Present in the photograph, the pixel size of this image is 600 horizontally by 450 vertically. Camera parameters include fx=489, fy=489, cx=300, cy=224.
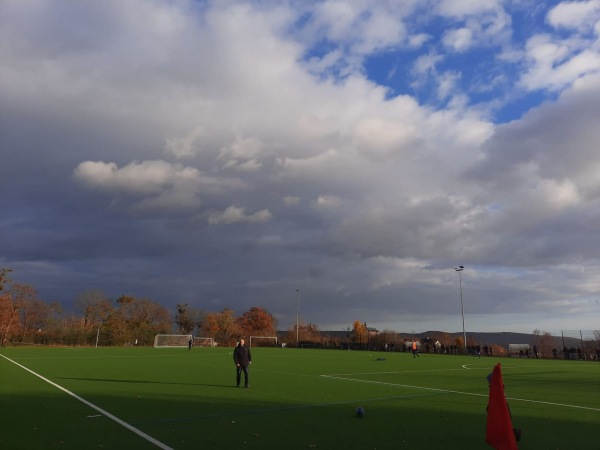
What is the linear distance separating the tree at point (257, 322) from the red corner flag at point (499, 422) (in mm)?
104757

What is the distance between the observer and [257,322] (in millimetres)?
114000

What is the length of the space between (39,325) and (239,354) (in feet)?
250

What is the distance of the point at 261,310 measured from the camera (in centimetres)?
11712

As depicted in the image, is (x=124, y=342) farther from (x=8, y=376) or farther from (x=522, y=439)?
(x=522, y=439)

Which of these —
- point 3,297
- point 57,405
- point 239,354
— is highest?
point 3,297

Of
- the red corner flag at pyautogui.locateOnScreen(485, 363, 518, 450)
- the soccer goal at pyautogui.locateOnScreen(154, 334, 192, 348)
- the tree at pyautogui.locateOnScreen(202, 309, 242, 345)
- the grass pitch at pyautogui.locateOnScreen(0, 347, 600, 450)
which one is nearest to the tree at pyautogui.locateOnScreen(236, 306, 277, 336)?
the tree at pyautogui.locateOnScreen(202, 309, 242, 345)

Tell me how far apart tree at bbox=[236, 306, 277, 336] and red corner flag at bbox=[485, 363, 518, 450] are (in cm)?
10476

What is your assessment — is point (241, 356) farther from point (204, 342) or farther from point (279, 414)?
point (204, 342)

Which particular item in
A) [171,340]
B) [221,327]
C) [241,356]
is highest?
[221,327]

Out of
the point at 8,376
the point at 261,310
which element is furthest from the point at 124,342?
the point at 8,376

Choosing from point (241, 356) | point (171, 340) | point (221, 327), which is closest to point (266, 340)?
point (221, 327)

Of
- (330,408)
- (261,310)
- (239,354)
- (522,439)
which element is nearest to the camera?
(522,439)

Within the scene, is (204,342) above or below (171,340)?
below

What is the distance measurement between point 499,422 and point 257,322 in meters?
110
